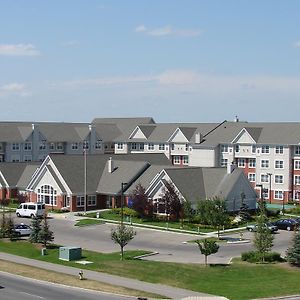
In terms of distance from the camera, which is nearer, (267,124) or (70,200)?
(70,200)

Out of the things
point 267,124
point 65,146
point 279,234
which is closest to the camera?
point 279,234

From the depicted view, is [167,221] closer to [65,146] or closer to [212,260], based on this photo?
[212,260]

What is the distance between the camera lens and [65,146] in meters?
107

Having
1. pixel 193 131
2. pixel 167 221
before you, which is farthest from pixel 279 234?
pixel 193 131

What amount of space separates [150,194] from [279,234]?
15010 millimetres

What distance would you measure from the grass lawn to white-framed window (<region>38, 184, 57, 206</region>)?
93.9 feet

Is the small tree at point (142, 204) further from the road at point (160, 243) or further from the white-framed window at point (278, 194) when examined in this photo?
the white-framed window at point (278, 194)

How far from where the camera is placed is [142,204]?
64.7 metres

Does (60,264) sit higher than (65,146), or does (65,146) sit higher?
(65,146)

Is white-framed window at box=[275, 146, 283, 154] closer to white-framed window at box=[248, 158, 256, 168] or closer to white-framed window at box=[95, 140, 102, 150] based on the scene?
white-framed window at box=[248, 158, 256, 168]

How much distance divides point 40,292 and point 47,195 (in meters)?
39.8

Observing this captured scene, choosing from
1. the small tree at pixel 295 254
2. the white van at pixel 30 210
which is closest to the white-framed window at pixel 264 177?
the white van at pixel 30 210

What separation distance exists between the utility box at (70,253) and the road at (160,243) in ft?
16.7

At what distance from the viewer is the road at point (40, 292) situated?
32.3 metres
